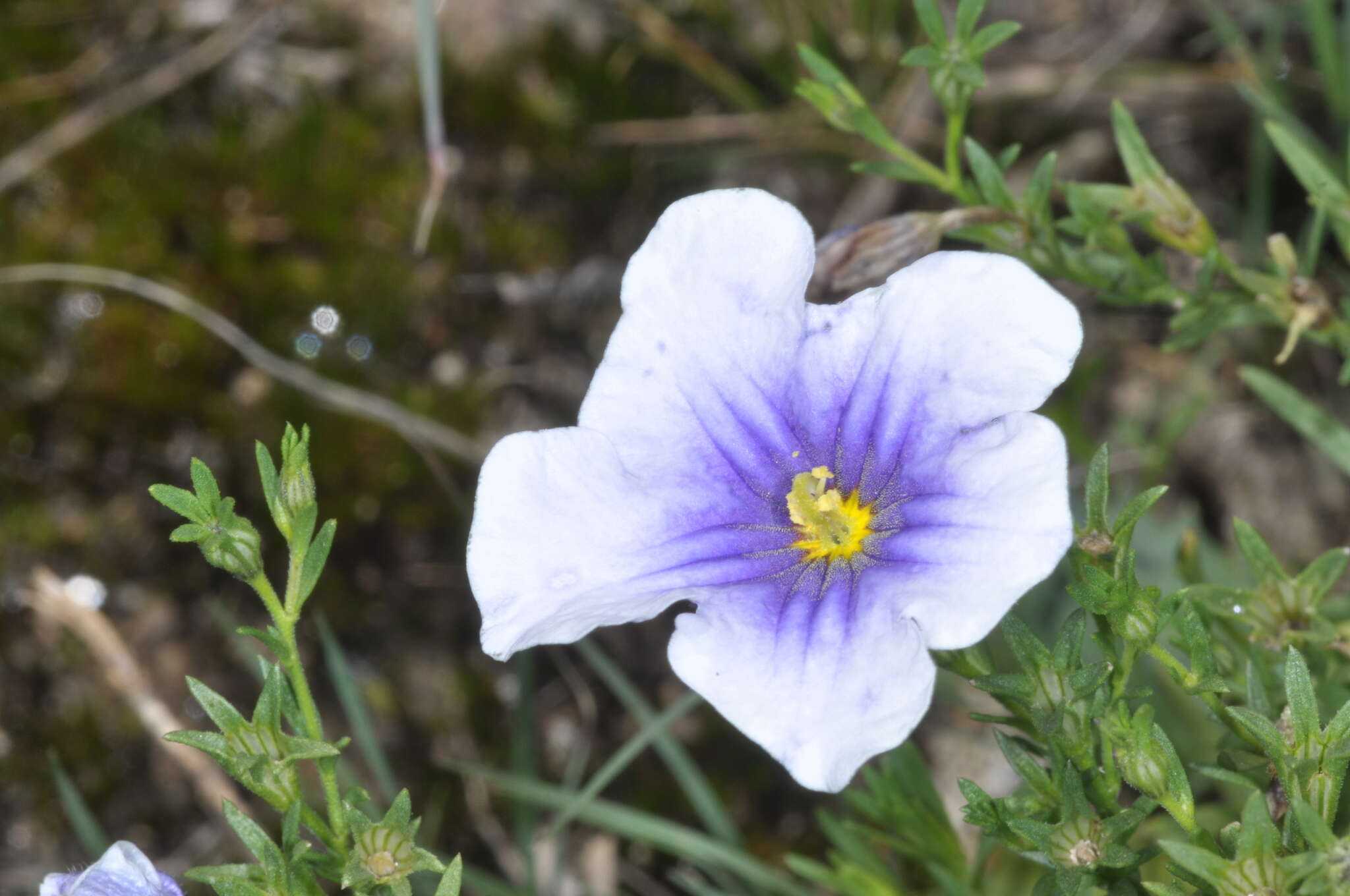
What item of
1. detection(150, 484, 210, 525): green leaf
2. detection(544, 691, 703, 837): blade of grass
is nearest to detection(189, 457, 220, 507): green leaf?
detection(150, 484, 210, 525): green leaf

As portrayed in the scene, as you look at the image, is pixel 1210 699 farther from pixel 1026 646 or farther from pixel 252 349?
pixel 252 349

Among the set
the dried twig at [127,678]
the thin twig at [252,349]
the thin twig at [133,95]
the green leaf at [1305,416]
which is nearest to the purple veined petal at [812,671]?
the green leaf at [1305,416]

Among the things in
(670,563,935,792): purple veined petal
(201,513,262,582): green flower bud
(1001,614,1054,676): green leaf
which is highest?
(201,513,262,582): green flower bud

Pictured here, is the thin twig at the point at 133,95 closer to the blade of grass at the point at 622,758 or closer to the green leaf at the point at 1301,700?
the blade of grass at the point at 622,758

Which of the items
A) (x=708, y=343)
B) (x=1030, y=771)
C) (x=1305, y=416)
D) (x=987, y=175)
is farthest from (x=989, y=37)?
(x=1030, y=771)

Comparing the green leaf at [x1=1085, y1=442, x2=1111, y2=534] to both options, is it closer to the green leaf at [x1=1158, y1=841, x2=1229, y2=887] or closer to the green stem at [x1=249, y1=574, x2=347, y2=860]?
the green leaf at [x1=1158, y1=841, x2=1229, y2=887]

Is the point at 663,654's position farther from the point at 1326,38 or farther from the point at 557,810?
the point at 1326,38

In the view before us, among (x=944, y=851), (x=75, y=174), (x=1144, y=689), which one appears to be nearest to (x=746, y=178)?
(x=75, y=174)
